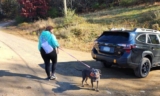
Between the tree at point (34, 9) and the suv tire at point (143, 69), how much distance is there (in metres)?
24.0

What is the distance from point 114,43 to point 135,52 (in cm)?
72

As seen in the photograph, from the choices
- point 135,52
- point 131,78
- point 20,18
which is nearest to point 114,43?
point 135,52

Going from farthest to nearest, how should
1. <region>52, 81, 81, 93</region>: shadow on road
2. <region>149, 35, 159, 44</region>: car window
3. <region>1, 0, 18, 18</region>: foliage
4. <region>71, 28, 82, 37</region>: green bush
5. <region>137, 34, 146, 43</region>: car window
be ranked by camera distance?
1. <region>1, 0, 18, 18</region>: foliage
2. <region>71, 28, 82, 37</region>: green bush
3. <region>149, 35, 159, 44</region>: car window
4. <region>137, 34, 146, 43</region>: car window
5. <region>52, 81, 81, 93</region>: shadow on road

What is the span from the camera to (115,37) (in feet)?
28.2

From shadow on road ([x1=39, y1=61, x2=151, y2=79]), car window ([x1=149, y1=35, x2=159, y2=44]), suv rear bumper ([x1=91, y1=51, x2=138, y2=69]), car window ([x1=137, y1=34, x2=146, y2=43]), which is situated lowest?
shadow on road ([x1=39, y1=61, x2=151, y2=79])

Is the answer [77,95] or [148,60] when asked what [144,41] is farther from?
[77,95]

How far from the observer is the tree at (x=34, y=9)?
102 ft

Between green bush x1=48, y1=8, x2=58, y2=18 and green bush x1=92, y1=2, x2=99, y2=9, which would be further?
green bush x1=92, y1=2, x2=99, y2=9

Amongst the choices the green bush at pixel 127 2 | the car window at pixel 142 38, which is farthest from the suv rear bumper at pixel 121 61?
the green bush at pixel 127 2

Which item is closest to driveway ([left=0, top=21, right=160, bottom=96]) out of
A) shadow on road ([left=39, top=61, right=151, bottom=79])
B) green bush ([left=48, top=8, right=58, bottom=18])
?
shadow on road ([left=39, top=61, right=151, bottom=79])

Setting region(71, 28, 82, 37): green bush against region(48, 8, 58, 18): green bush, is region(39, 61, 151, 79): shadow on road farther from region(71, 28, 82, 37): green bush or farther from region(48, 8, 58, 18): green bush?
region(48, 8, 58, 18): green bush

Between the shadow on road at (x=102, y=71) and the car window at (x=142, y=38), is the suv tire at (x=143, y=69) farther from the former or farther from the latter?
the car window at (x=142, y=38)

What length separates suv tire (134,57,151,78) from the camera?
8.43 metres

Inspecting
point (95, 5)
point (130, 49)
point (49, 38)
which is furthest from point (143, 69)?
point (95, 5)
